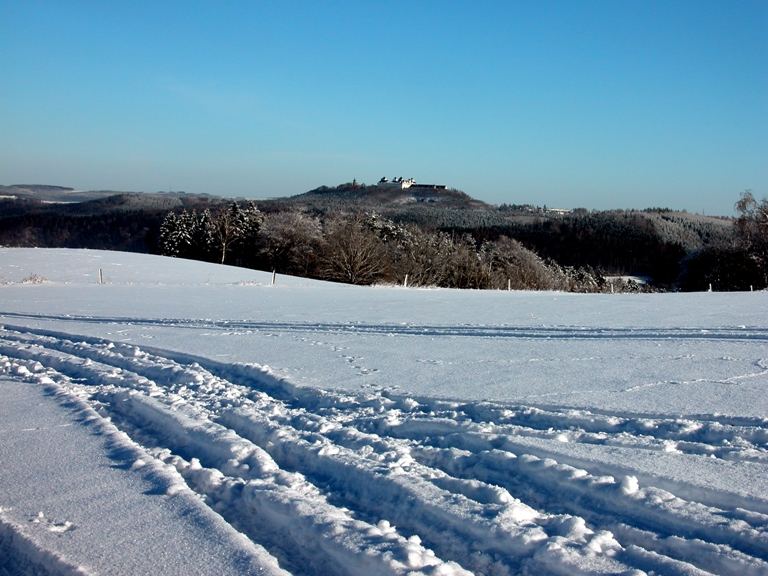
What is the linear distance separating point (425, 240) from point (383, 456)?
52.8 metres

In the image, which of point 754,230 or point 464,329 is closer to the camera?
point 464,329

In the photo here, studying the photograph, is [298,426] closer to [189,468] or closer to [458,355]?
[189,468]

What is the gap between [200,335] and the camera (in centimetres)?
1198

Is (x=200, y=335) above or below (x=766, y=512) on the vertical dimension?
below

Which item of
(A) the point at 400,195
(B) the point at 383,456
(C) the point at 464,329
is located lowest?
(C) the point at 464,329

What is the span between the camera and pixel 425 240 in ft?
188

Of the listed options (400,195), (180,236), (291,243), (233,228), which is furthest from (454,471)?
(400,195)

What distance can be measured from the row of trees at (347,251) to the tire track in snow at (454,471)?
38537mm

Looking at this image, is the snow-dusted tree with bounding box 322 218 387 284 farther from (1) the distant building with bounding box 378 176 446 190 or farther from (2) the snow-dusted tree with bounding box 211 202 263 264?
(1) the distant building with bounding box 378 176 446 190

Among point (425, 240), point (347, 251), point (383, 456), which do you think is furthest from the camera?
point (425, 240)

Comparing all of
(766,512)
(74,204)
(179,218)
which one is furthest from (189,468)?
(74,204)

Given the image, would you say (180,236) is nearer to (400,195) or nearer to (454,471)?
(454,471)

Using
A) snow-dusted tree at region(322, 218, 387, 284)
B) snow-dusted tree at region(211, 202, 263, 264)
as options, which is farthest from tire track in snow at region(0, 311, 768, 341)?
snow-dusted tree at region(211, 202, 263, 264)

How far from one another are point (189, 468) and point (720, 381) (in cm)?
588
